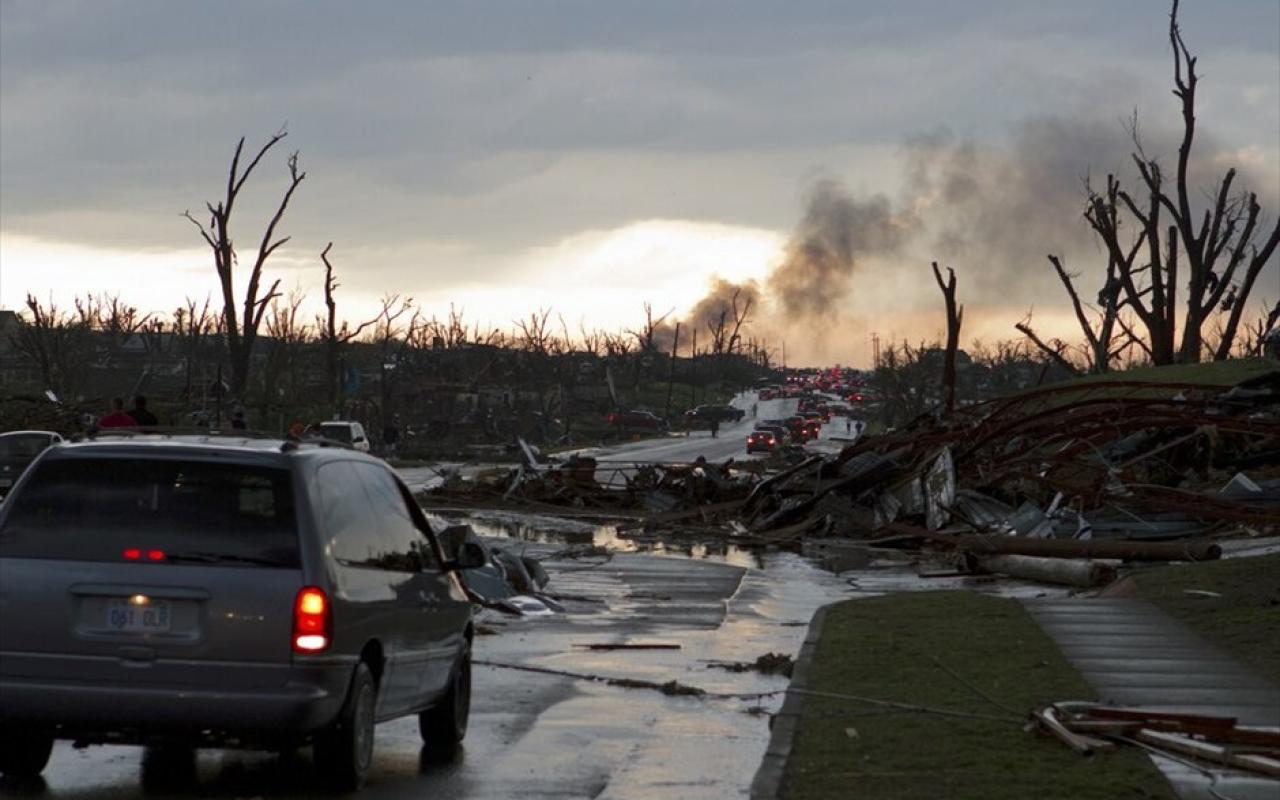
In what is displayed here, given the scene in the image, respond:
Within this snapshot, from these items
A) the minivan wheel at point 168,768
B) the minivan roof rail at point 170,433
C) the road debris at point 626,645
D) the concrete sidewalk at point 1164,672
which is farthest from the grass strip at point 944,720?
A: the minivan roof rail at point 170,433

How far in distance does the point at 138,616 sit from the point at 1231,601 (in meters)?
11.8

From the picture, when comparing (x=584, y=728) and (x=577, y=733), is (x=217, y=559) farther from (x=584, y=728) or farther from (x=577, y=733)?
(x=584, y=728)

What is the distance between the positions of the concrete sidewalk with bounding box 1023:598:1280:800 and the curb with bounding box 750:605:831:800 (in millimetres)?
1850

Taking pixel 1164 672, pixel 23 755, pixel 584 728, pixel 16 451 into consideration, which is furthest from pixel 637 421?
pixel 23 755

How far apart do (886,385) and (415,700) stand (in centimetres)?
11938

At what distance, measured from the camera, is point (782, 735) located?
11.2 m

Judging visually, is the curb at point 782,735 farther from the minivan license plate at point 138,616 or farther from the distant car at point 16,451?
the distant car at point 16,451

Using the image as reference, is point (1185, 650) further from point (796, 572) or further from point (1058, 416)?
point (1058, 416)


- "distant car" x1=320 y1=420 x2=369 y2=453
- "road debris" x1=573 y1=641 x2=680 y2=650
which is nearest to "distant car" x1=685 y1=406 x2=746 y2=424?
"distant car" x1=320 y1=420 x2=369 y2=453

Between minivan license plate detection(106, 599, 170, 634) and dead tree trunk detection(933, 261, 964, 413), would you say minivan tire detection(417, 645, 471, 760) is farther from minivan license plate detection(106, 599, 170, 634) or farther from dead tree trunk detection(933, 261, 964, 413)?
dead tree trunk detection(933, 261, 964, 413)

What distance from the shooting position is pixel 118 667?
29.7 feet

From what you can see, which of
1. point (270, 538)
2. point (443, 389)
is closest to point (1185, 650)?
point (270, 538)

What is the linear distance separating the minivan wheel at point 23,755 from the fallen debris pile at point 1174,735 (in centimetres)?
511

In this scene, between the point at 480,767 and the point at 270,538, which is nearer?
the point at 270,538
